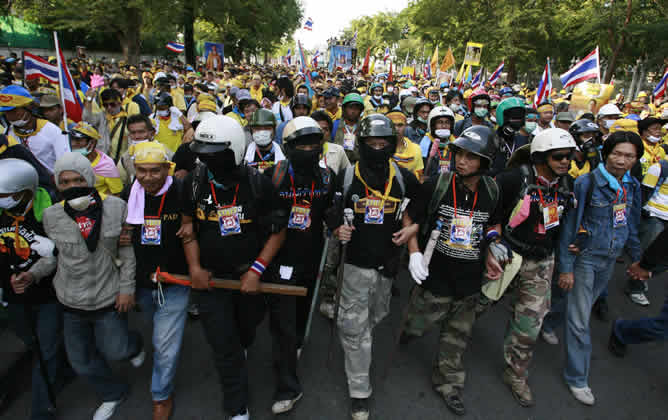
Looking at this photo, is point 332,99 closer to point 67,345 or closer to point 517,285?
point 517,285

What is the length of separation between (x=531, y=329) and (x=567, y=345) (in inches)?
23.1

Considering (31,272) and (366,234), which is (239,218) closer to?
(366,234)

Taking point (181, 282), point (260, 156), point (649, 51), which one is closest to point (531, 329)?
point (181, 282)

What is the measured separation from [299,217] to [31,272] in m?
2.00

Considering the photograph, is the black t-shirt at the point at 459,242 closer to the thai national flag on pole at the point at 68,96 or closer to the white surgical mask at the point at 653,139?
the white surgical mask at the point at 653,139

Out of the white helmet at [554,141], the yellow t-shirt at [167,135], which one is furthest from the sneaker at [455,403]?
the yellow t-shirt at [167,135]

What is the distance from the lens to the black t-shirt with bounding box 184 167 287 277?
105 inches

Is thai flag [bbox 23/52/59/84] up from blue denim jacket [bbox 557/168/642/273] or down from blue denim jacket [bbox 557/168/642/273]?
up

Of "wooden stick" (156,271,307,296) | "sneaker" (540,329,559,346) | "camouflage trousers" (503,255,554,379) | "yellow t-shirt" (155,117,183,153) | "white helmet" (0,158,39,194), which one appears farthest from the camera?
"yellow t-shirt" (155,117,183,153)

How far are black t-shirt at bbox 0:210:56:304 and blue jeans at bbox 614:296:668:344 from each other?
5.43 m

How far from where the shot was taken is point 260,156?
4441 millimetres

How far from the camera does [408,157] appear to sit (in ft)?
16.0

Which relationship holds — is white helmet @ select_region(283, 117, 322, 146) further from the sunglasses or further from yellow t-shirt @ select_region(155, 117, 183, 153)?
yellow t-shirt @ select_region(155, 117, 183, 153)

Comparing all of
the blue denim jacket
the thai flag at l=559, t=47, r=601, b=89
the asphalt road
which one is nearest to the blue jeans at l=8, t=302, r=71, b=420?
the asphalt road
